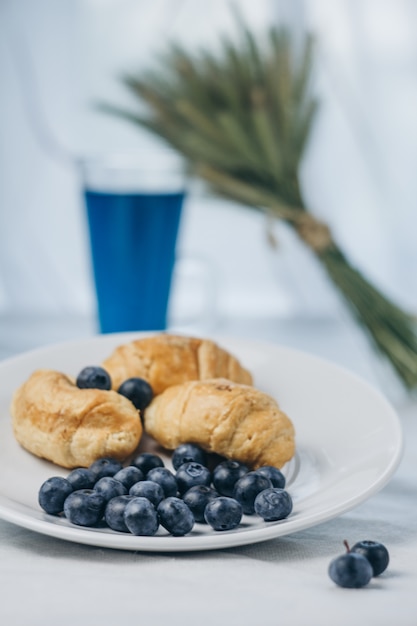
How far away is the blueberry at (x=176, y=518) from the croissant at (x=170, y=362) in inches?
14.1

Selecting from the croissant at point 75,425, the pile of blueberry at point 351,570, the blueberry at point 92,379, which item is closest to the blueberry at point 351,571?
the pile of blueberry at point 351,570

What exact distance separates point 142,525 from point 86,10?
168 centimetres

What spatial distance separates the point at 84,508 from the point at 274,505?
204 millimetres

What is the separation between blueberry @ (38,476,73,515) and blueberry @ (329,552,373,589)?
0.30 meters

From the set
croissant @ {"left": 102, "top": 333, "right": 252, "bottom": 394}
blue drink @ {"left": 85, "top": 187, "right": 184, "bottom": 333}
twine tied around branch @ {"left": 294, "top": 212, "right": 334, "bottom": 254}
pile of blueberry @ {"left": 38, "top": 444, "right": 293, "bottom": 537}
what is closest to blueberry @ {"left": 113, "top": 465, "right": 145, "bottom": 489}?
pile of blueberry @ {"left": 38, "top": 444, "right": 293, "bottom": 537}

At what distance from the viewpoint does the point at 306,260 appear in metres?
2.52

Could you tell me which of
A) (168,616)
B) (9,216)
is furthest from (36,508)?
(9,216)

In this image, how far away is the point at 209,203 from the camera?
224 centimetres

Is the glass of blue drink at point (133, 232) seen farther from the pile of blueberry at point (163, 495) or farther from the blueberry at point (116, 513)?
the blueberry at point (116, 513)

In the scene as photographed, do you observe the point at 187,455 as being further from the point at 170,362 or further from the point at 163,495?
the point at 170,362

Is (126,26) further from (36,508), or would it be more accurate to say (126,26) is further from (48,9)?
(36,508)

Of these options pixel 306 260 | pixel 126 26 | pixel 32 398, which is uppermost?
pixel 126 26

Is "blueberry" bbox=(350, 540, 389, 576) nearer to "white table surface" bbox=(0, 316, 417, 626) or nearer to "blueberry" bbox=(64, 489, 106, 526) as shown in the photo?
"white table surface" bbox=(0, 316, 417, 626)

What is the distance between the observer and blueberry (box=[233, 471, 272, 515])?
1046 millimetres
